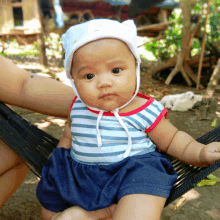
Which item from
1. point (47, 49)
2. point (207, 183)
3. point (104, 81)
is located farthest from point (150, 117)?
point (47, 49)

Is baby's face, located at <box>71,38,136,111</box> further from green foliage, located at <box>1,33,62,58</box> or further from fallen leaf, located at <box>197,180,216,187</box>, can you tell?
green foliage, located at <box>1,33,62,58</box>

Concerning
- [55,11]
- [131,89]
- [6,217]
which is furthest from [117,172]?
[55,11]

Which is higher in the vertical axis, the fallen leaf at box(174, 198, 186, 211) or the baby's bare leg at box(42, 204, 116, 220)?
the baby's bare leg at box(42, 204, 116, 220)

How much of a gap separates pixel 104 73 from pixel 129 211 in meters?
0.60

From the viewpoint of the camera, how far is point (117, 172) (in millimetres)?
1152

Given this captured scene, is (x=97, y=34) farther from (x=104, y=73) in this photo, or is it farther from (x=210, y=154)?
(x=210, y=154)

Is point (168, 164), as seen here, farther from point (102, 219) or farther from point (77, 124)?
point (77, 124)

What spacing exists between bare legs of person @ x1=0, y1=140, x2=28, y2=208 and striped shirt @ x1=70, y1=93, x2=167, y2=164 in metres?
0.44

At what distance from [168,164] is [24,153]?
77 cm

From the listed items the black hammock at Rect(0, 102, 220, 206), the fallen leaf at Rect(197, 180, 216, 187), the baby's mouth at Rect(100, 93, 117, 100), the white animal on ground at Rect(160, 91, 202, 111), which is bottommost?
the fallen leaf at Rect(197, 180, 216, 187)

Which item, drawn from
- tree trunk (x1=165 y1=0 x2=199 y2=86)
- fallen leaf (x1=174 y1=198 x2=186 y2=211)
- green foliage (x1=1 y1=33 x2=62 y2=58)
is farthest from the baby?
green foliage (x1=1 y1=33 x2=62 y2=58)

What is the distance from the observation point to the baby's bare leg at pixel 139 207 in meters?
0.99

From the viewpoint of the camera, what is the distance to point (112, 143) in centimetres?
124

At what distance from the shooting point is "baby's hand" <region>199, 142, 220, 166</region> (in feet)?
3.62
